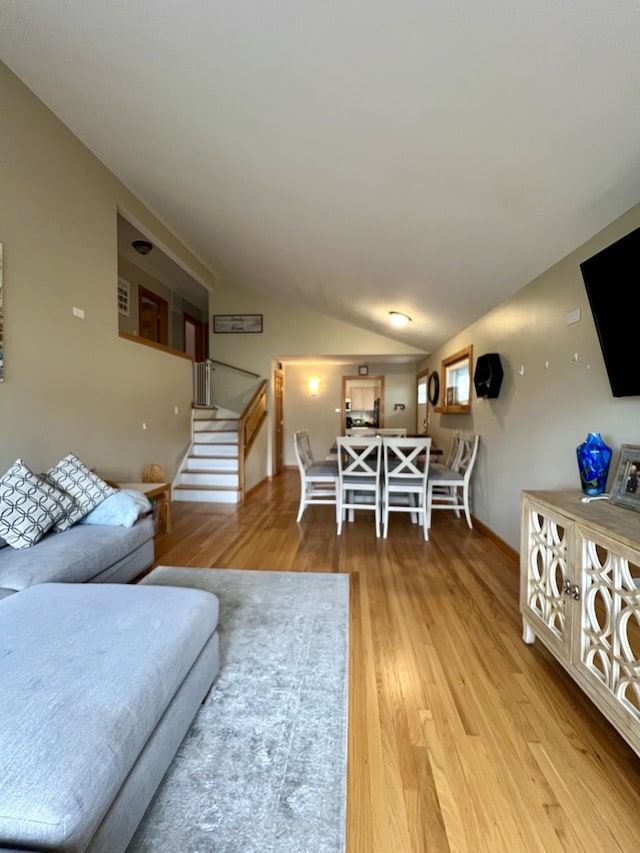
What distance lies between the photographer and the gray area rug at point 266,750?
106cm

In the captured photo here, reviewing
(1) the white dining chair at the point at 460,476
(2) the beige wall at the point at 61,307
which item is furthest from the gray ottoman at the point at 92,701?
(1) the white dining chair at the point at 460,476

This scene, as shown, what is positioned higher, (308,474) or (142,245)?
(142,245)

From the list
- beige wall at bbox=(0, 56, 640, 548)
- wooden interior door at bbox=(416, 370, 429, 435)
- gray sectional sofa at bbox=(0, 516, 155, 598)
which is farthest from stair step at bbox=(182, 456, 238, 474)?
wooden interior door at bbox=(416, 370, 429, 435)

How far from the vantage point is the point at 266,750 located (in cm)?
134

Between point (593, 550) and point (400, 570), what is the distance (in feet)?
5.33

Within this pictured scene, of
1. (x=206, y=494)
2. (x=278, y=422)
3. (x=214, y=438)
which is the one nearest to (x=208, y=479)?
(x=206, y=494)

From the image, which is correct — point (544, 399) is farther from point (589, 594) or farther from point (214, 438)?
point (214, 438)

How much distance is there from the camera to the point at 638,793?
121 centimetres

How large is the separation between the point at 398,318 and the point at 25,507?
13.8 ft

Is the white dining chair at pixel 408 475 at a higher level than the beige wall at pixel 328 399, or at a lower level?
lower

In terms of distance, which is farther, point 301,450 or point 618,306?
point 301,450

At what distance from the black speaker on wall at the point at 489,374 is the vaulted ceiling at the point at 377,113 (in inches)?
22.0

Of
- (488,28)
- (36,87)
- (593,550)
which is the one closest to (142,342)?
(36,87)

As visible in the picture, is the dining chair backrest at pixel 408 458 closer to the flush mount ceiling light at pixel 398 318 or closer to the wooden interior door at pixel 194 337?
the flush mount ceiling light at pixel 398 318
